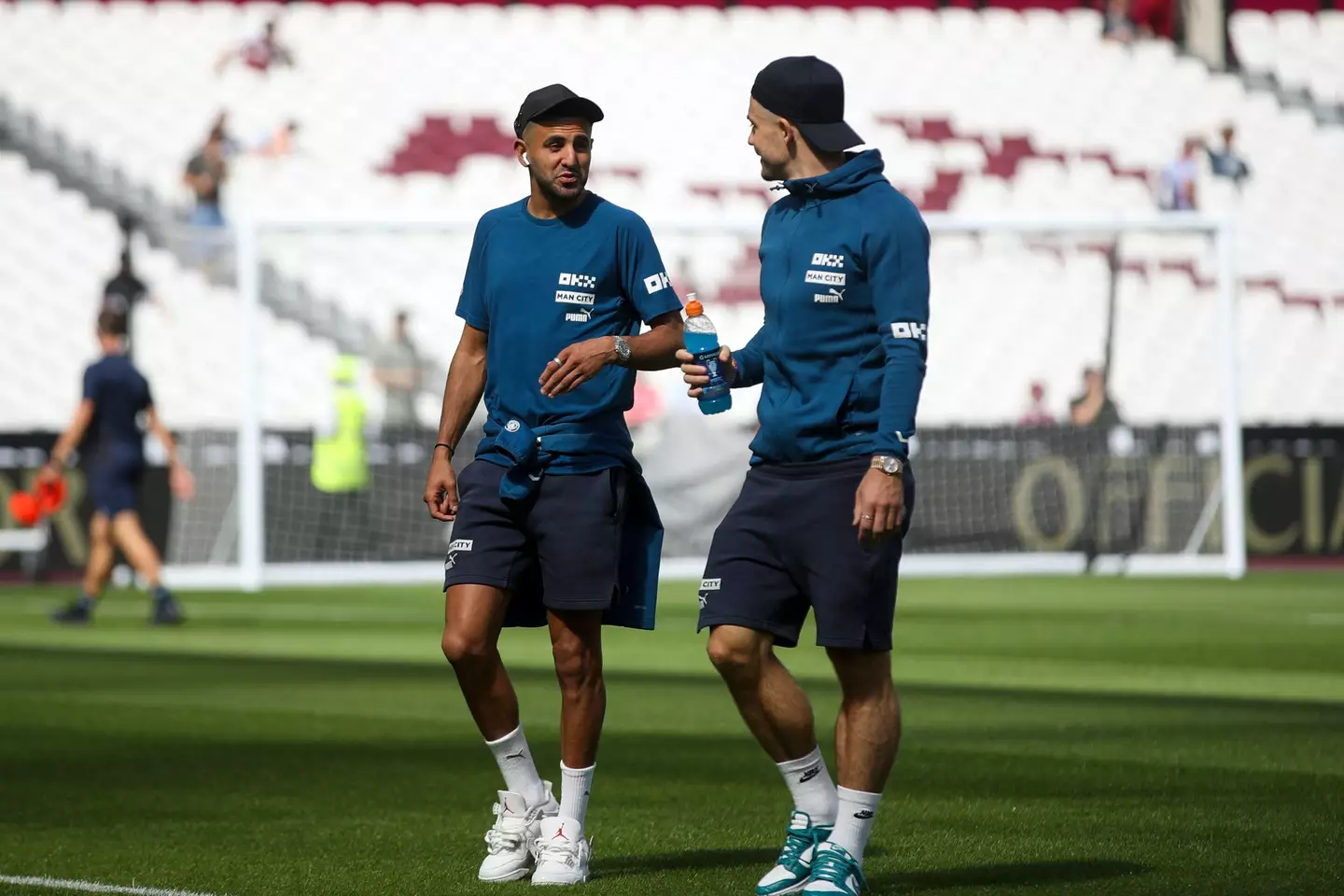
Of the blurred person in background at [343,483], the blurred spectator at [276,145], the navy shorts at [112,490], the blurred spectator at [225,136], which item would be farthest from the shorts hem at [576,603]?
the blurred spectator at [276,145]

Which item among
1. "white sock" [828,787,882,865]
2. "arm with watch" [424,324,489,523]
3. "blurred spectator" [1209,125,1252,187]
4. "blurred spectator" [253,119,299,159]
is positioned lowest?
"white sock" [828,787,882,865]

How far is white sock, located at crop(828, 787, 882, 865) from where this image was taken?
5.79 meters

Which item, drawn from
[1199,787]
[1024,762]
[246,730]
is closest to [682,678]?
[246,730]

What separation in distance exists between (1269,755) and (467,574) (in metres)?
4.13

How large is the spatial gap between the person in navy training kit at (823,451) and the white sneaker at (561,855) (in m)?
0.57

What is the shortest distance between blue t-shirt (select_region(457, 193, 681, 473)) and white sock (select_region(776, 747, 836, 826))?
3.44ft

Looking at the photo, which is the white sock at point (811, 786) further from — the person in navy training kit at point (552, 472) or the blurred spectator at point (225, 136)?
the blurred spectator at point (225, 136)

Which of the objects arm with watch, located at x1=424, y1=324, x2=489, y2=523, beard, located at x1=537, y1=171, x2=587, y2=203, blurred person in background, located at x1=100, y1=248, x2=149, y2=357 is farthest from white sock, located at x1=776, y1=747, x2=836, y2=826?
blurred person in background, located at x1=100, y1=248, x2=149, y2=357

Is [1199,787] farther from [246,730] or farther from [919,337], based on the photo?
[246,730]

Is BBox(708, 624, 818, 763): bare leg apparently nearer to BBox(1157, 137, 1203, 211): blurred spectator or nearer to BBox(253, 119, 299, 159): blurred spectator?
BBox(1157, 137, 1203, 211): blurred spectator

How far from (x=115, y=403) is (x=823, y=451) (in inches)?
469

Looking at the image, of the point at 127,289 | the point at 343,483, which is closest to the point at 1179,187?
the point at 343,483

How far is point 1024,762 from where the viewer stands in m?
9.16

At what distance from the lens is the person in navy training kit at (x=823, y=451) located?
5.75m
